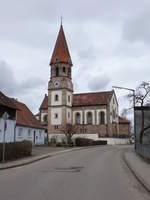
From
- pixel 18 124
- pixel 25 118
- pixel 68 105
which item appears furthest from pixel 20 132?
pixel 68 105

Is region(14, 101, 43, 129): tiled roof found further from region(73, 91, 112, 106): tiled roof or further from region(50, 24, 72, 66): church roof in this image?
region(73, 91, 112, 106): tiled roof

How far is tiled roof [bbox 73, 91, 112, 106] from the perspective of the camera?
77.5 meters

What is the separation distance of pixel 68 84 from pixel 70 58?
7104mm

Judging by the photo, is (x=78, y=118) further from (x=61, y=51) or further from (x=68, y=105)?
(x=61, y=51)

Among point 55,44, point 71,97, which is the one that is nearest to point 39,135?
point 71,97

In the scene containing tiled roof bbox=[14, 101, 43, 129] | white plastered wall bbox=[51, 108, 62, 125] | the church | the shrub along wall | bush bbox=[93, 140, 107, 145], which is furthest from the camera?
the church

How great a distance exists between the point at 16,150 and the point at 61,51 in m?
57.4

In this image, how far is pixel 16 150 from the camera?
69.5ft

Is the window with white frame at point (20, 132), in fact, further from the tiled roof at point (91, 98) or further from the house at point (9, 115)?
the tiled roof at point (91, 98)

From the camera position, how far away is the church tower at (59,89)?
2911 inches

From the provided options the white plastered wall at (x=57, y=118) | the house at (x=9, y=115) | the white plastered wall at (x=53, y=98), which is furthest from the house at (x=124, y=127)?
the house at (x=9, y=115)

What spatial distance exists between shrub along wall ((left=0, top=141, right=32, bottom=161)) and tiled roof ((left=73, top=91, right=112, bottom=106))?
53.9 metres

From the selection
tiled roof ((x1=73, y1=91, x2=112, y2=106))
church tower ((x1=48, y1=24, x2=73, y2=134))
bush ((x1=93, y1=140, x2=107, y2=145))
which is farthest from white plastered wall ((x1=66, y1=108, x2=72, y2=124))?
bush ((x1=93, y1=140, x2=107, y2=145))

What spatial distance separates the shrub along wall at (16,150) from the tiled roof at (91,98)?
5387cm
